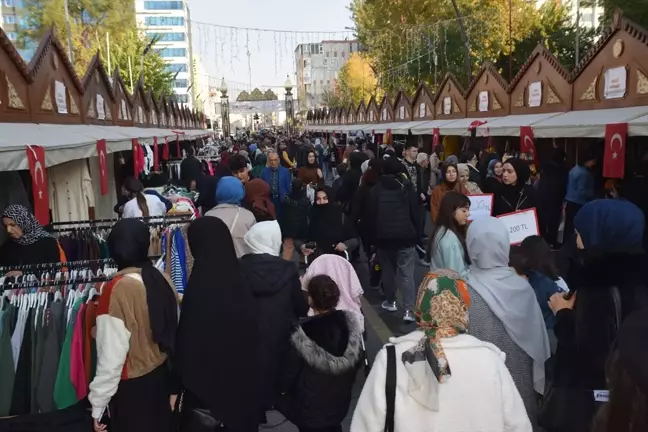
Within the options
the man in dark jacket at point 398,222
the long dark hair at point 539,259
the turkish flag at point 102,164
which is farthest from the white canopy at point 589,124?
the turkish flag at point 102,164

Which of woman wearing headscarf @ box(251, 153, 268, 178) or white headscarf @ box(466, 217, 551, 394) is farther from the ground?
woman wearing headscarf @ box(251, 153, 268, 178)

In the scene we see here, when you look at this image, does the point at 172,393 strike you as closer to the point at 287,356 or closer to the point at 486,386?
the point at 287,356

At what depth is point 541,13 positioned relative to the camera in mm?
33000

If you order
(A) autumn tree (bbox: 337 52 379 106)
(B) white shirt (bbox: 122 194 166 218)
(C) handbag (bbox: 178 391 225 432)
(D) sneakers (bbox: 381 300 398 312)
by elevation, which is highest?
(A) autumn tree (bbox: 337 52 379 106)

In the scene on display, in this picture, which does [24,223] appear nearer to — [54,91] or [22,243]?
[22,243]

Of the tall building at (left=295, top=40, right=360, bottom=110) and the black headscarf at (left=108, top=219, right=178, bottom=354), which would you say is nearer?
the black headscarf at (left=108, top=219, right=178, bottom=354)

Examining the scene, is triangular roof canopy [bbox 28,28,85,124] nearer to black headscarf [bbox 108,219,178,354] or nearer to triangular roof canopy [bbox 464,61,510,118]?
black headscarf [bbox 108,219,178,354]

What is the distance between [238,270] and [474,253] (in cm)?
135

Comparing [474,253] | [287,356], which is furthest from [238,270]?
[474,253]

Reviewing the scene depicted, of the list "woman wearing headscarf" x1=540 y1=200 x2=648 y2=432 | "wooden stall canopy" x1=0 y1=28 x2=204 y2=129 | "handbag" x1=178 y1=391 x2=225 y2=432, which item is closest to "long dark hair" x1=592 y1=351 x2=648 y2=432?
"woman wearing headscarf" x1=540 y1=200 x2=648 y2=432

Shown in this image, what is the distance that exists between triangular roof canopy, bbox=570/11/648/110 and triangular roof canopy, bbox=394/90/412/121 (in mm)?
14669

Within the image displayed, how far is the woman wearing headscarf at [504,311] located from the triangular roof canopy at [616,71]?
911 centimetres

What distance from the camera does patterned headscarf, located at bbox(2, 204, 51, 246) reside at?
4605 millimetres

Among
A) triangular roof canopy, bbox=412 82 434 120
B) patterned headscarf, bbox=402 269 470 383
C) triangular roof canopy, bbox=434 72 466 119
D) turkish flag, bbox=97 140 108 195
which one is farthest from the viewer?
triangular roof canopy, bbox=412 82 434 120
